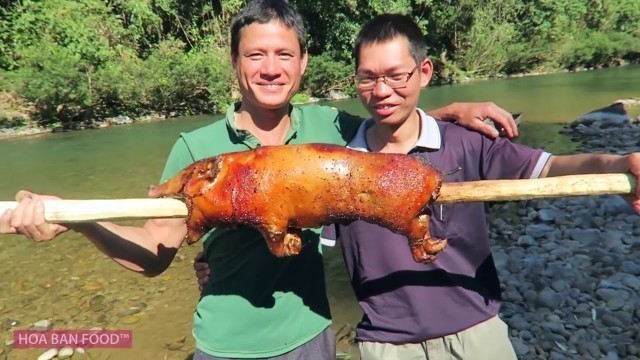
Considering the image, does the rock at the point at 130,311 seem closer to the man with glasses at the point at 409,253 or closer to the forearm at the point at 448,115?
the man with glasses at the point at 409,253

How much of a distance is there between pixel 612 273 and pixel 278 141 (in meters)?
4.57

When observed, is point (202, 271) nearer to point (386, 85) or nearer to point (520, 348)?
point (386, 85)

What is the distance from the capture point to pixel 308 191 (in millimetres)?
2004

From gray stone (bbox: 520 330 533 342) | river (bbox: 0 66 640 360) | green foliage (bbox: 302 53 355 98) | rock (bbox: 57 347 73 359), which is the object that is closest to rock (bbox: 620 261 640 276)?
gray stone (bbox: 520 330 533 342)

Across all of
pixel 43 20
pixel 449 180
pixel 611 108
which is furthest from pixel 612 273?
pixel 43 20

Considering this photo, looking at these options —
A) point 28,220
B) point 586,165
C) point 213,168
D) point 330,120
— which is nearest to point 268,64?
point 330,120

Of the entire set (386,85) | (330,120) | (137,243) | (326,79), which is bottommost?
(326,79)

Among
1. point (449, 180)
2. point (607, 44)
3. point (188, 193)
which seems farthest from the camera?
point (607, 44)

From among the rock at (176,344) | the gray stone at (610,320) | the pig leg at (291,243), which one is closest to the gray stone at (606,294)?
the gray stone at (610,320)

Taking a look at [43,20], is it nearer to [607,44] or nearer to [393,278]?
[393,278]

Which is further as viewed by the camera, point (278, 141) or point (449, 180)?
point (278, 141)

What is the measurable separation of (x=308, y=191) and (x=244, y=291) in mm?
638

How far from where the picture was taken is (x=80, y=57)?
70.1 ft

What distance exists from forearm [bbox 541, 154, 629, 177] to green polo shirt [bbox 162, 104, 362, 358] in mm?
1231
